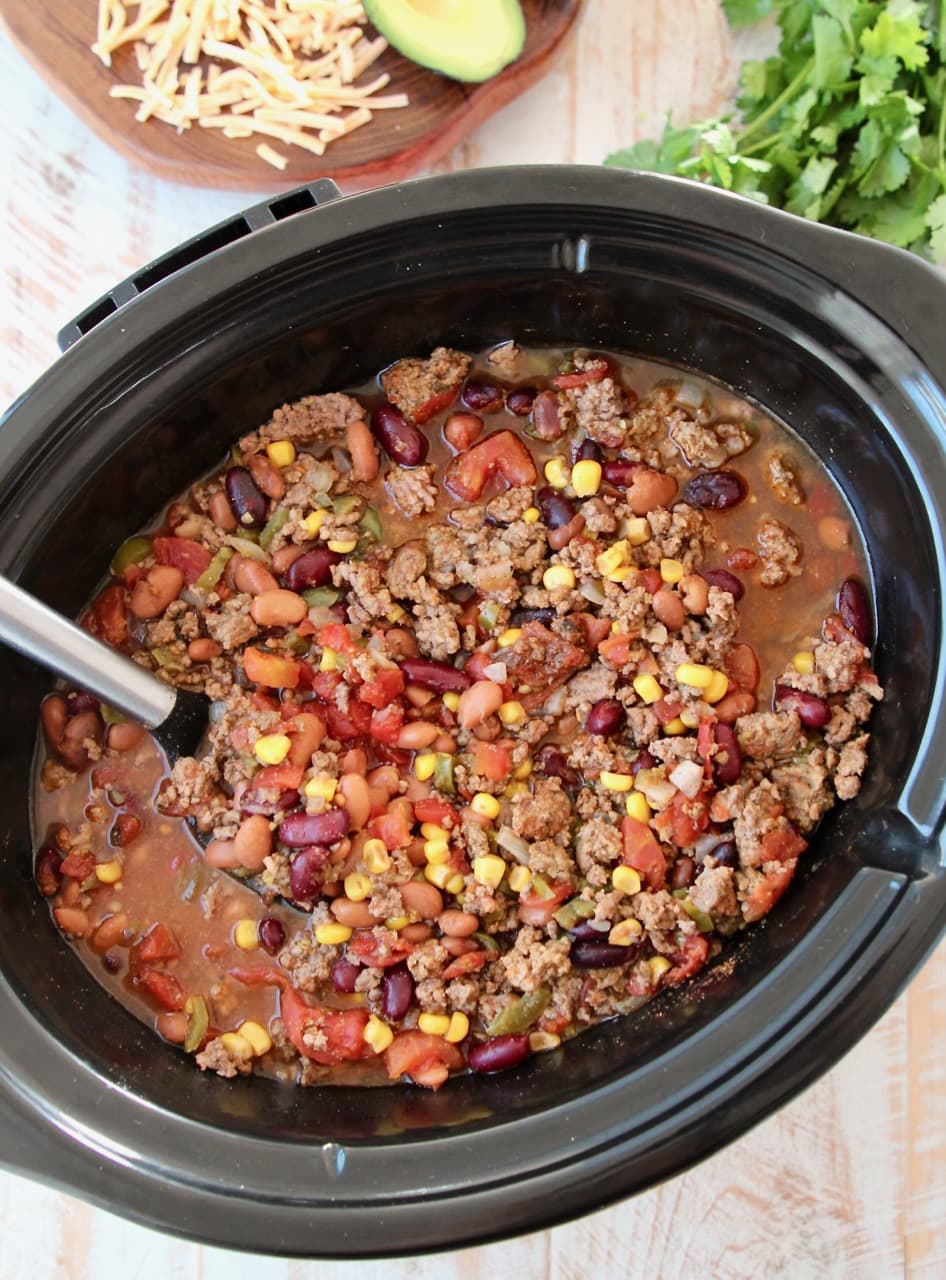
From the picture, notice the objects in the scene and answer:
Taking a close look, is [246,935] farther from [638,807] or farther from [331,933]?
[638,807]

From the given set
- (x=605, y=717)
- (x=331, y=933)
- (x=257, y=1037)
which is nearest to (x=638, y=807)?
(x=605, y=717)

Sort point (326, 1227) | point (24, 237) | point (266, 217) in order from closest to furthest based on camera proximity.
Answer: point (326, 1227), point (266, 217), point (24, 237)

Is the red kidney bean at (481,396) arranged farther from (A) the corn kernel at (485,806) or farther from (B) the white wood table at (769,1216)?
(A) the corn kernel at (485,806)

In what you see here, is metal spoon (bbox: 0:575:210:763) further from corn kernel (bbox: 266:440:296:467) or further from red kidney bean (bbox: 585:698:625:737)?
red kidney bean (bbox: 585:698:625:737)

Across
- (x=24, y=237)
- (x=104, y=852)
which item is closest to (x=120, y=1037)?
(x=104, y=852)

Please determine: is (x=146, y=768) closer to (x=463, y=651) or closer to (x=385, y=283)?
(x=463, y=651)

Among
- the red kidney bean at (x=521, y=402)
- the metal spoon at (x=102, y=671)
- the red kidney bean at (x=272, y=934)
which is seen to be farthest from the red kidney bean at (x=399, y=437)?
the red kidney bean at (x=272, y=934)

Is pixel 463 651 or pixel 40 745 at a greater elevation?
pixel 463 651

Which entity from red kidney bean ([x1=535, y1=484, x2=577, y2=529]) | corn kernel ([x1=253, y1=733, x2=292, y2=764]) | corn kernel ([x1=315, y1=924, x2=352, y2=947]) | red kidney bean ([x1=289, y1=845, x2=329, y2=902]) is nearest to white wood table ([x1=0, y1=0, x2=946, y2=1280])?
corn kernel ([x1=315, y1=924, x2=352, y2=947])
